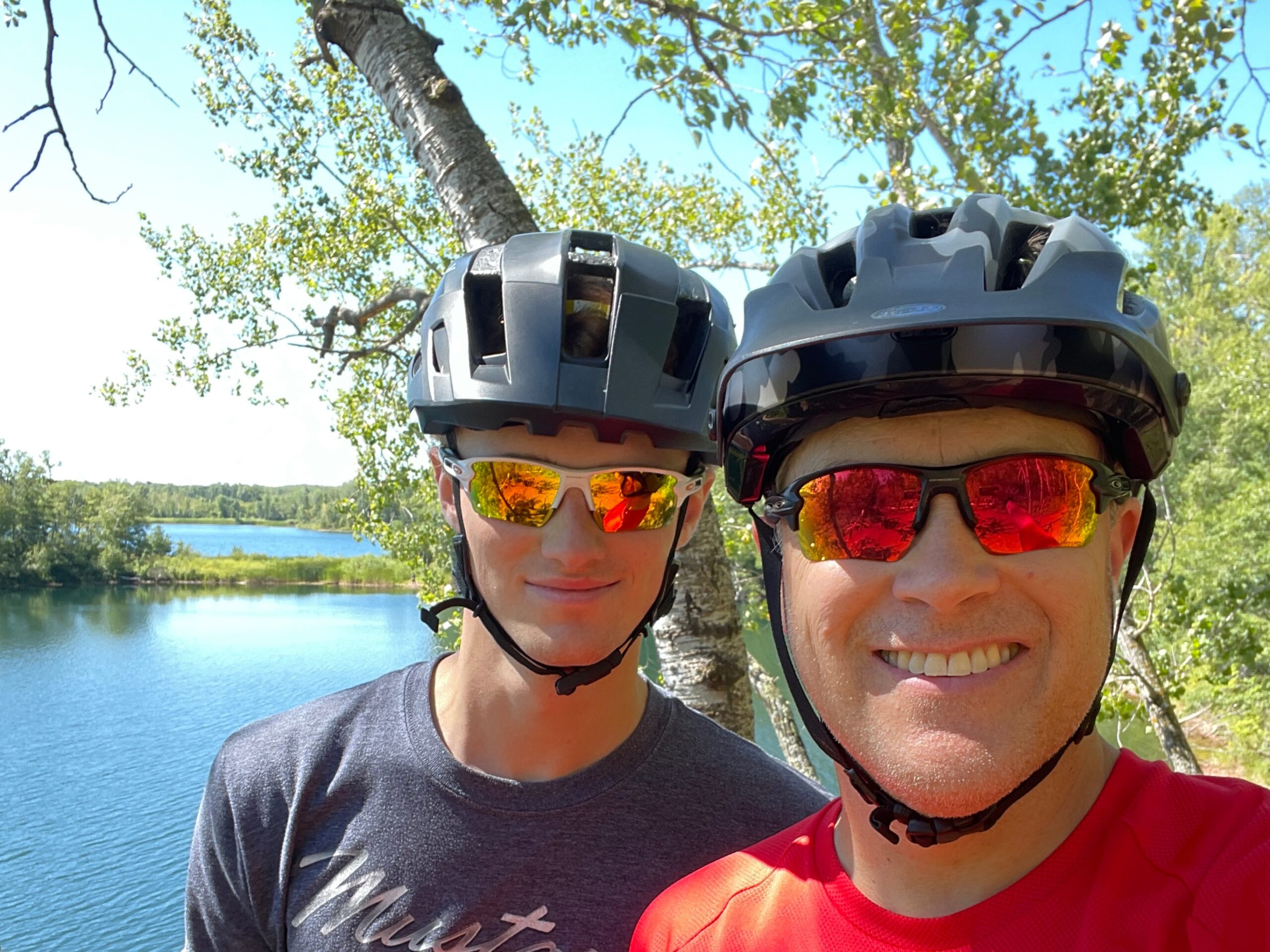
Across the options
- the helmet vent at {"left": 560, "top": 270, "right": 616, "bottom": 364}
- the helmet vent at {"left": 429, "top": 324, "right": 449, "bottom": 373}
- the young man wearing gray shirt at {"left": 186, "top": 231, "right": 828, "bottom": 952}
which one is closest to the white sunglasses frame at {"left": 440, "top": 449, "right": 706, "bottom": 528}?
the young man wearing gray shirt at {"left": 186, "top": 231, "right": 828, "bottom": 952}

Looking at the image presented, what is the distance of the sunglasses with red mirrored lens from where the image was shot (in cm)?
159

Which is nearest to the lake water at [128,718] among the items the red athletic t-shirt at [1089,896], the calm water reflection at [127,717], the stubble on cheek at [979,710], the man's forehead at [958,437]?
the calm water reflection at [127,717]

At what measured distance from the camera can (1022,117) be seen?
820 cm

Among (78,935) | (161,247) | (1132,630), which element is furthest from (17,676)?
(1132,630)

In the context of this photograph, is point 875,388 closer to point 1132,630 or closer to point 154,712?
point 1132,630

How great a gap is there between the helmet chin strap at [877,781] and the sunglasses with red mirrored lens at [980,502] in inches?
7.9

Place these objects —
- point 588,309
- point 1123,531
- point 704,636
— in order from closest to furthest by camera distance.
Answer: point 1123,531, point 588,309, point 704,636

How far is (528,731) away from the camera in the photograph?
250cm

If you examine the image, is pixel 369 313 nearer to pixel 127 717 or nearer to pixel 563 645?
pixel 563 645

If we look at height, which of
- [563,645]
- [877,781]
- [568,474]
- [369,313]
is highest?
[369,313]

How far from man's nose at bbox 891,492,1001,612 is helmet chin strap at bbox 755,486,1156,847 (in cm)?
26

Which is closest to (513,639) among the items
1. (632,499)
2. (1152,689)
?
(632,499)

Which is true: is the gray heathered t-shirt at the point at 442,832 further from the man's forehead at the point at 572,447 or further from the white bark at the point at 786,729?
the white bark at the point at 786,729

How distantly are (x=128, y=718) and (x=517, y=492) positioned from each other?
121 feet
